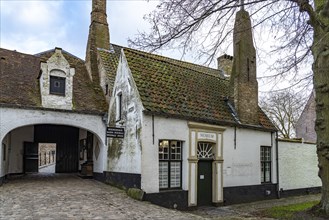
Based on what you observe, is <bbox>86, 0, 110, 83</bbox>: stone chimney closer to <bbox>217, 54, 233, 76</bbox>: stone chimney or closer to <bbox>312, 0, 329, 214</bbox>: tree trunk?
<bbox>217, 54, 233, 76</bbox>: stone chimney

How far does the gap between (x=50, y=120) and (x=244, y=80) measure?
376 inches

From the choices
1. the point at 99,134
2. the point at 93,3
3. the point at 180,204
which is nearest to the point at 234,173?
the point at 180,204

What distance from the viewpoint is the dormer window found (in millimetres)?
15331

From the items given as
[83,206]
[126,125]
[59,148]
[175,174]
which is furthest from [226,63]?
[83,206]

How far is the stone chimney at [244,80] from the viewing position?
51.2ft

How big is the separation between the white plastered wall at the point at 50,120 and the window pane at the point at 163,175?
463cm

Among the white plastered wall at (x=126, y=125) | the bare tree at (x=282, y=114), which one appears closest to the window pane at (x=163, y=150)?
the white plastered wall at (x=126, y=125)

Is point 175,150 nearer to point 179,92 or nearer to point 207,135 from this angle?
point 207,135

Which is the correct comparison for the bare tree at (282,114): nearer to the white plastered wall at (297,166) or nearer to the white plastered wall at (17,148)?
the white plastered wall at (297,166)

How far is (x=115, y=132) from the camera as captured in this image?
1290 cm

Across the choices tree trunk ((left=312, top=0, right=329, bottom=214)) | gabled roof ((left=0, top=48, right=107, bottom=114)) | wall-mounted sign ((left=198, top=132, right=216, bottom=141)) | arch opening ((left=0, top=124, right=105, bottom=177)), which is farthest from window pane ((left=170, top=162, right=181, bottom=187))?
gabled roof ((left=0, top=48, right=107, bottom=114))

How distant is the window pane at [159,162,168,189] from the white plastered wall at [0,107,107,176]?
4625mm

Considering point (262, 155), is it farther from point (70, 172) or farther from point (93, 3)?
point (93, 3)

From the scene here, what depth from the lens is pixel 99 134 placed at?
621 inches
